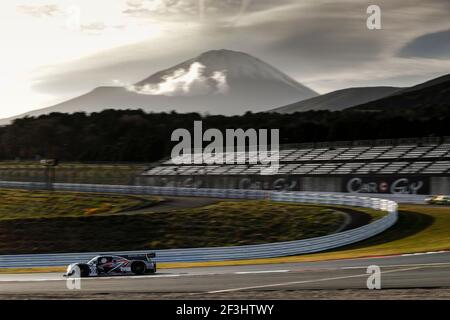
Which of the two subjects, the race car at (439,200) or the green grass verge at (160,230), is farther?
the race car at (439,200)

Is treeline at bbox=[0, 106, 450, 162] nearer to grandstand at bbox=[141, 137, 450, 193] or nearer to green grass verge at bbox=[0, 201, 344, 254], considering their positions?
grandstand at bbox=[141, 137, 450, 193]

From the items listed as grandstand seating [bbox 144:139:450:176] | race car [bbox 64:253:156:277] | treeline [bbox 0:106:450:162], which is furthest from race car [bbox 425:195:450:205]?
treeline [bbox 0:106:450:162]

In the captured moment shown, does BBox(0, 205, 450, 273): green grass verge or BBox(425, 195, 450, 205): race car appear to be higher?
BBox(425, 195, 450, 205): race car

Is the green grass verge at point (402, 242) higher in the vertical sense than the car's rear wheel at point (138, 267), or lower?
lower

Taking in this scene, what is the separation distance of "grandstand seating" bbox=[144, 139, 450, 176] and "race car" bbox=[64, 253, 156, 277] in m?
35.5

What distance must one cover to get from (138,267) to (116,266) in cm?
82

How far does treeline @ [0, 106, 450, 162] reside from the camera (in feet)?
344

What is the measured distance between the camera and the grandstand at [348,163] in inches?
2163

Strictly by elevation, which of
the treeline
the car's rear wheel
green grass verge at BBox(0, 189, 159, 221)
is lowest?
green grass verge at BBox(0, 189, 159, 221)

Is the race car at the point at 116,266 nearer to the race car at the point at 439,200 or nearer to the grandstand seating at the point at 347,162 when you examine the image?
the race car at the point at 439,200

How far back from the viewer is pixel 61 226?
3706 cm

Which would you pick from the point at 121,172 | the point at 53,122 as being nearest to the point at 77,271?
the point at 121,172

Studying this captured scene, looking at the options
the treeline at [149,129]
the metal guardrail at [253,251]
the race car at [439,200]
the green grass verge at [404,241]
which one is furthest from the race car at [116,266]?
the treeline at [149,129]

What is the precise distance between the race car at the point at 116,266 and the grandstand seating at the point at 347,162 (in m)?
35.5
